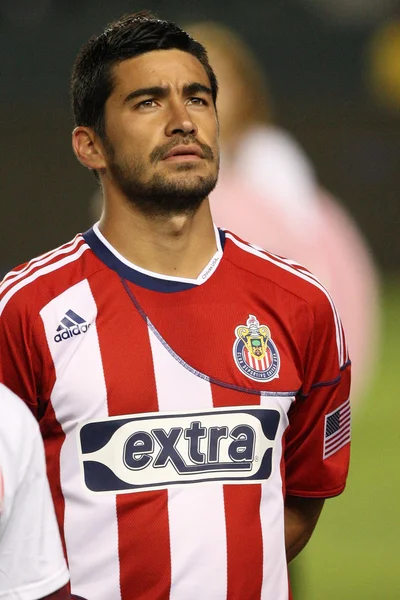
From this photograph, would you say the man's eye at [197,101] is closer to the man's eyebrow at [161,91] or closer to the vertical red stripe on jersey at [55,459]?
the man's eyebrow at [161,91]

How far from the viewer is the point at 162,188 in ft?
6.56

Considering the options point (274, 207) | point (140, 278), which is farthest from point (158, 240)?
point (274, 207)

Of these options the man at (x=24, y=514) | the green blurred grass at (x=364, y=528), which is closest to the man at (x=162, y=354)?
the man at (x=24, y=514)

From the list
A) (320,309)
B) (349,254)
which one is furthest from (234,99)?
(320,309)

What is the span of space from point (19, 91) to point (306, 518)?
407 centimetres

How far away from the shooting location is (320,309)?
212 cm

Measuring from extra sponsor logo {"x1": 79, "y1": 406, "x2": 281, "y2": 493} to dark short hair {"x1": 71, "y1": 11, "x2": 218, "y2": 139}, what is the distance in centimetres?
54

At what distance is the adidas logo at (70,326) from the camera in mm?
1969

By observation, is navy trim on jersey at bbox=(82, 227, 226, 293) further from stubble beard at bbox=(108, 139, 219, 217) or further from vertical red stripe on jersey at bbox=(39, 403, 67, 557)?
vertical red stripe on jersey at bbox=(39, 403, 67, 557)

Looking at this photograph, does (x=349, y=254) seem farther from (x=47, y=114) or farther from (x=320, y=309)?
(x=47, y=114)

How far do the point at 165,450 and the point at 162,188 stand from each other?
1.47 feet

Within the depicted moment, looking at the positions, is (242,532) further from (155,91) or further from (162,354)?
(155,91)

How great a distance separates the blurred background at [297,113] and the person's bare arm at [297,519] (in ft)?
8.15

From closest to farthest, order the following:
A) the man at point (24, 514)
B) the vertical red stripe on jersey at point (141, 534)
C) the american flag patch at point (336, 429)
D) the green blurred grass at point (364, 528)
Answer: the man at point (24, 514) < the vertical red stripe on jersey at point (141, 534) < the american flag patch at point (336, 429) < the green blurred grass at point (364, 528)
